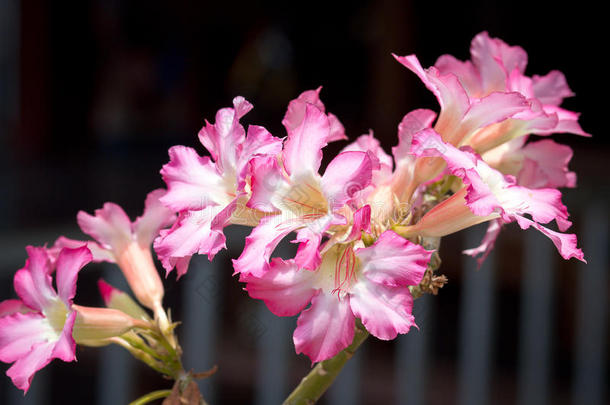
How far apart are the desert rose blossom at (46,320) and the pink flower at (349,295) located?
104 mm

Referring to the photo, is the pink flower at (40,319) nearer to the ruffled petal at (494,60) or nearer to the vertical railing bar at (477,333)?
the ruffled petal at (494,60)

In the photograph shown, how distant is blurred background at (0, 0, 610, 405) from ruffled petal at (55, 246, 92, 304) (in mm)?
328

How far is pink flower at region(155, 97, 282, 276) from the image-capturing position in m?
0.40

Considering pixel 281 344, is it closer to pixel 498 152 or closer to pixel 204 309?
pixel 204 309

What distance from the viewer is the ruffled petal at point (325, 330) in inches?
15.6

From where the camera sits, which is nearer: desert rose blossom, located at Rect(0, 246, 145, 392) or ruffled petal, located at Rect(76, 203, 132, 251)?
desert rose blossom, located at Rect(0, 246, 145, 392)

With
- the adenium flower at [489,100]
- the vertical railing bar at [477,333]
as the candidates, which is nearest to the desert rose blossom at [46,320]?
the adenium flower at [489,100]

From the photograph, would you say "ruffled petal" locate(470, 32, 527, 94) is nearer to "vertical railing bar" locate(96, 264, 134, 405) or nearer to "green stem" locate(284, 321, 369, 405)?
"green stem" locate(284, 321, 369, 405)

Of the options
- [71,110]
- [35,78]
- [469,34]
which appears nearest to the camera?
[469,34]

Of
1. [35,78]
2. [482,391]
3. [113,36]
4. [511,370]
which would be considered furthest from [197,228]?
[113,36]

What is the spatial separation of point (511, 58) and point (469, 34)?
2.35m

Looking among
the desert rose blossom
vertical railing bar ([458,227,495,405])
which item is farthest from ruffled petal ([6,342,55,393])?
vertical railing bar ([458,227,495,405])

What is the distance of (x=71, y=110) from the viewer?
160 inches

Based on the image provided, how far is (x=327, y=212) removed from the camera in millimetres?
416
